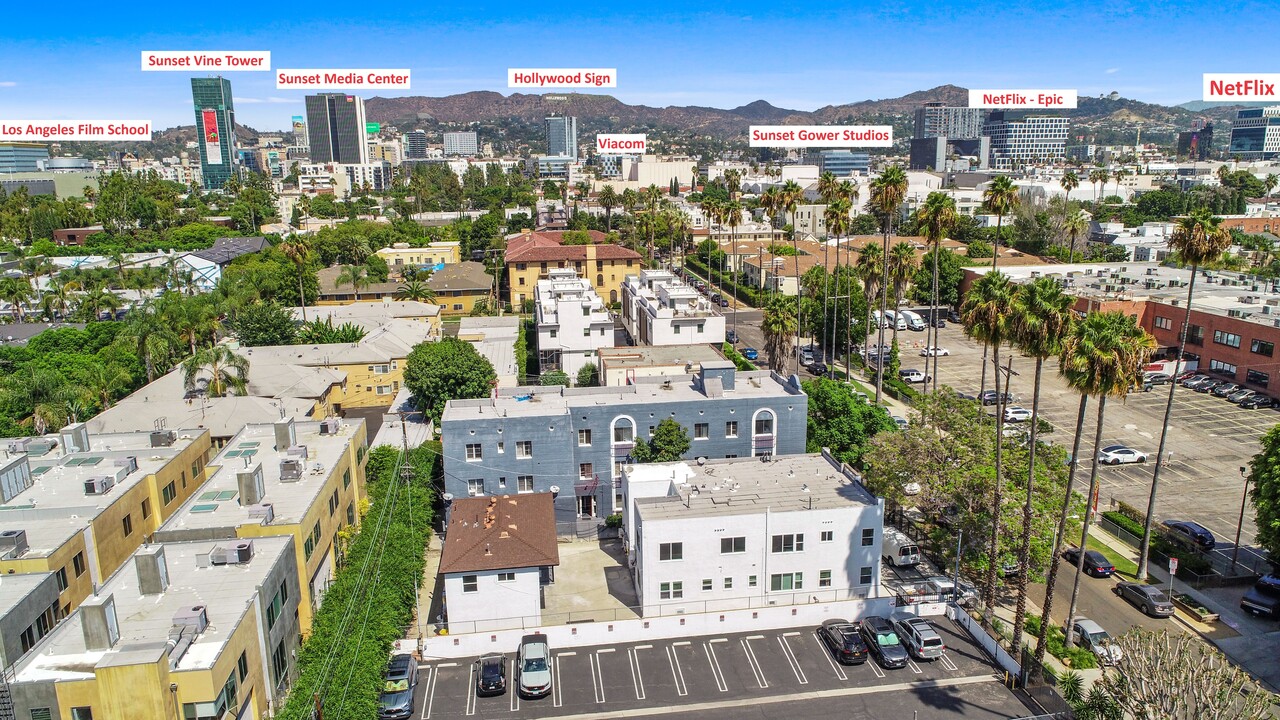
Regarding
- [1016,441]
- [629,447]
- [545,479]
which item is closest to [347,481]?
[545,479]

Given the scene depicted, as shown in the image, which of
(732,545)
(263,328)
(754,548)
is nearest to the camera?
(732,545)

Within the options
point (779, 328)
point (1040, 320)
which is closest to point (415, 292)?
point (779, 328)

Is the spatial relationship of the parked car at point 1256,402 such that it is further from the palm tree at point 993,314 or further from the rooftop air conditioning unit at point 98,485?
the rooftop air conditioning unit at point 98,485

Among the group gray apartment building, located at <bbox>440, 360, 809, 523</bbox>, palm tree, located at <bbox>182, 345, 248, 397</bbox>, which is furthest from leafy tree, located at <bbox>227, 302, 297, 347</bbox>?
gray apartment building, located at <bbox>440, 360, 809, 523</bbox>

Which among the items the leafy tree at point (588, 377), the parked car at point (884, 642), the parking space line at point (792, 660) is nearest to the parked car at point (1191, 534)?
the parked car at point (884, 642)

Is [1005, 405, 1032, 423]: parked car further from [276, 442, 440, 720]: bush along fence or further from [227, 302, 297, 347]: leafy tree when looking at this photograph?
[227, 302, 297, 347]: leafy tree

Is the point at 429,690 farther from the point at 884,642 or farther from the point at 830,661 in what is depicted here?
the point at 884,642
